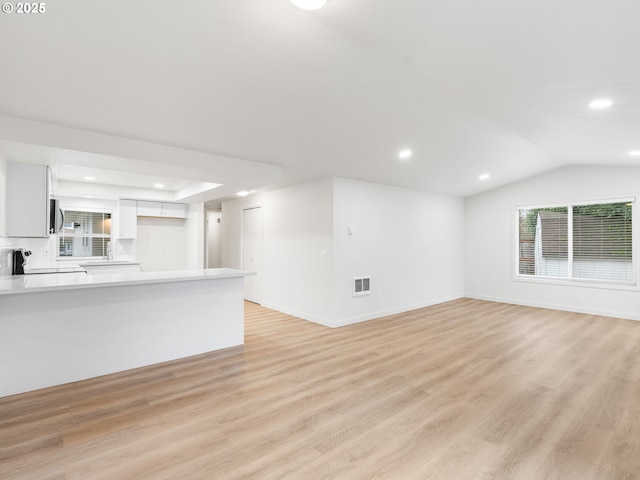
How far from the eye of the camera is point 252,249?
6922mm

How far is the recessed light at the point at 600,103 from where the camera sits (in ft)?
9.78

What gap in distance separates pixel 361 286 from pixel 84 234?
18.5 ft

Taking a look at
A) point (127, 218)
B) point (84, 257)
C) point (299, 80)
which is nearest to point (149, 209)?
point (127, 218)

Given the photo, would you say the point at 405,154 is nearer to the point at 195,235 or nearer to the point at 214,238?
the point at 195,235

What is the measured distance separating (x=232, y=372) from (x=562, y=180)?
266 inches

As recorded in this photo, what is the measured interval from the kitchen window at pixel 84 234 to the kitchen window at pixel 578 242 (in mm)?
8715

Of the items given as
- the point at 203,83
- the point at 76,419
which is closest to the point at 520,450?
the point at 76,419

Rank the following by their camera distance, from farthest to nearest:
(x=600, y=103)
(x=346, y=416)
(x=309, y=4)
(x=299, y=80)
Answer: (x=600, y=103) → (x=299, y=80) → (x=346, y=416) → (x=309, y=4)

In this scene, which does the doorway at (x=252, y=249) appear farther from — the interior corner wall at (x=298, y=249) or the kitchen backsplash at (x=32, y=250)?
the kitchen backsplash at (x=32, y=250)

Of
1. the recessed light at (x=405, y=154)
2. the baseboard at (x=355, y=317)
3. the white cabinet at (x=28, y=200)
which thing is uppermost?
the recessed light at (x=405, y=154)

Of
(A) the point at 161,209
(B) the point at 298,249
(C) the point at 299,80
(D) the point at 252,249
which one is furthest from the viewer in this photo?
(A) the point at 161,209

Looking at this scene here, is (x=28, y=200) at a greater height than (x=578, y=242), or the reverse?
(x=28, y=200)

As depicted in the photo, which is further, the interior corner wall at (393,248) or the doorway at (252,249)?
the doorway at (252,249)

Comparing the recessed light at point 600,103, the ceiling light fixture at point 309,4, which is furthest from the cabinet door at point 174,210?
the recessed light at point 600,103
